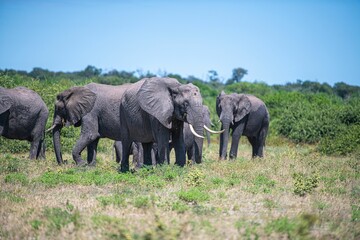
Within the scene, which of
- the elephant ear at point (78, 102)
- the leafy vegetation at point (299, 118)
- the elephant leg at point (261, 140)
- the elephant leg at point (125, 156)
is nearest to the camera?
the elephant leg at point (125, 156)

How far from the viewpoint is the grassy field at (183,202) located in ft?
23.9

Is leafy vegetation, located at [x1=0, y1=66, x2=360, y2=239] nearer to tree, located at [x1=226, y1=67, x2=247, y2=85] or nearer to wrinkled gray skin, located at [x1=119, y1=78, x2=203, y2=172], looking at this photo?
wrinkled gray skin, located at [x1=119, y1=78, x2=203, y2=172]

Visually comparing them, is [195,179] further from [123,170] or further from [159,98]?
[123,170]

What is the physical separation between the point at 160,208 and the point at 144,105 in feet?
13.6

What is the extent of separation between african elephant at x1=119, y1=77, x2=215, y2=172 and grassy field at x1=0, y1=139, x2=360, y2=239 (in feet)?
2.53

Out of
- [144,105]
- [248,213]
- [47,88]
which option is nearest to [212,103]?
[47,88]

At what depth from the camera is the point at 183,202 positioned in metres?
9.17

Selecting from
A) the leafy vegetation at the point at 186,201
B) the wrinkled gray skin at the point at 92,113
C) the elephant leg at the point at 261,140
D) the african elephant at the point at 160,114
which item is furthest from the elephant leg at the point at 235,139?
the african elephant at the point at 160,114

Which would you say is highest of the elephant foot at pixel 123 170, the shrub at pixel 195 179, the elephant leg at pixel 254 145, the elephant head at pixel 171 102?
the elephant head at pixel 171 102

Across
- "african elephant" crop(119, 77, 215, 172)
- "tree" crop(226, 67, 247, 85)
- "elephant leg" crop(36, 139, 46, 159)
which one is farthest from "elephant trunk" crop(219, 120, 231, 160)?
"tree" crop(226, 67, 247, 85)

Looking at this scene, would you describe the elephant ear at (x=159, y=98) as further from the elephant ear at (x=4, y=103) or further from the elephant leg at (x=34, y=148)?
the elephant leg at (x=34, y=148)

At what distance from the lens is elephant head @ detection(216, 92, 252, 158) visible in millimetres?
17359

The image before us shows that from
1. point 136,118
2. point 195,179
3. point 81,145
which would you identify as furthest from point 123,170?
point 195,179

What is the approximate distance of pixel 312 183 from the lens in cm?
1009
